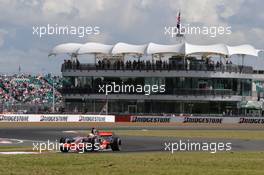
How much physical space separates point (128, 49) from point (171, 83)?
855 centimetres

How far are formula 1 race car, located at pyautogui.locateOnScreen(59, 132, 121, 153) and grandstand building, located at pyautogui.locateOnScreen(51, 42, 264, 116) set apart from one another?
170ft

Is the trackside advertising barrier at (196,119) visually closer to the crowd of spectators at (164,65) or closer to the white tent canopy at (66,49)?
the crowd of spectators at (164,65)

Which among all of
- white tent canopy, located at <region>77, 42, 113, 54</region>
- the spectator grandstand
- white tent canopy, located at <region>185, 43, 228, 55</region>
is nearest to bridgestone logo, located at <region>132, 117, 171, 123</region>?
white tent canopy, located at <region>185, 43, 228, 55</region>

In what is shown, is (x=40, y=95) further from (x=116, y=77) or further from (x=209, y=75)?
(x=209, y=75)

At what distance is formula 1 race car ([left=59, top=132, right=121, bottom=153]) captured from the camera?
102 feet

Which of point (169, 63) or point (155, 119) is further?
point (169, 63)

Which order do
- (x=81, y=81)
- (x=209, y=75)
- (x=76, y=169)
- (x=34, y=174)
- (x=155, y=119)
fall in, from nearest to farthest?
(x=34, y=174), (x=76, y=169), (x=155, y=119), (x=209, y=75), (x=81, y=81)

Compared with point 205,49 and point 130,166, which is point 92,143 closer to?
point 130,166

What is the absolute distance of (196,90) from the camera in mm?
86750

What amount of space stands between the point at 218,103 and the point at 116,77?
1413 centimetres

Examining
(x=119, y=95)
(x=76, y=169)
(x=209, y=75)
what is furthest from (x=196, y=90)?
(x=76, y=169)

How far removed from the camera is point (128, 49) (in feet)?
300

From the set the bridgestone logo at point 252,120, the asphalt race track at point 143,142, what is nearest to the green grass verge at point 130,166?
the asphalt race track at point 143,142

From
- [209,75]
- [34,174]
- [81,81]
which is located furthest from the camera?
[81,81]
